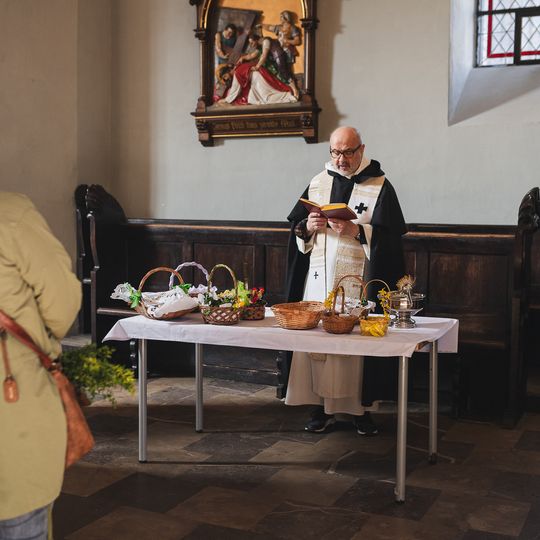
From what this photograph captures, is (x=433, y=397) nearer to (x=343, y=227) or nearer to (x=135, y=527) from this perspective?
(x=343, y=227)

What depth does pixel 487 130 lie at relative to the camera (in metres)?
6.63

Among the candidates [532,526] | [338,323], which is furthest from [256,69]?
[532,526]

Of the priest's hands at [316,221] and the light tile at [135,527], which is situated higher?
the priest's hands at [316,221]

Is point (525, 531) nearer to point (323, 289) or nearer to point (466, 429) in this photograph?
point (466, 429)

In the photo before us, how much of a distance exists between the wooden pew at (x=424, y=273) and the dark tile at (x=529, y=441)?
17 centimetres

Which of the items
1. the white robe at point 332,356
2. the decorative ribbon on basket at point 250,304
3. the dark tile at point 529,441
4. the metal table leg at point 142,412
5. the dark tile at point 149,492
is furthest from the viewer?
the white robe at point 332,356

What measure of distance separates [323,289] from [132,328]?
53.4 inches

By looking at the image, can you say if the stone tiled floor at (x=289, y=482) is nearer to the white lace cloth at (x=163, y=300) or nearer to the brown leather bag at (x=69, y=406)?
the white lace cloth at (x=163, y=300)

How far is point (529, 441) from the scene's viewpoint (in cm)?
515

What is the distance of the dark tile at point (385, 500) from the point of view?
3.95 metres

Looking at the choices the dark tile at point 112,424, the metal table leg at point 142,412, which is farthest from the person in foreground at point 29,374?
the dark tile at point 112,424

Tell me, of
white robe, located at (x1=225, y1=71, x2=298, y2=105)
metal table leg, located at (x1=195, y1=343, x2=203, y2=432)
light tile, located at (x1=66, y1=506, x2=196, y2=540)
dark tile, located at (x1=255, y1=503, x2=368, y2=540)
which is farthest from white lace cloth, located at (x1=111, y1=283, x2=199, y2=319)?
white robe, located at (x1=225, y1=71, x2=298, y2=105)

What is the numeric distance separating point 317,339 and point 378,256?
1209 millimetres

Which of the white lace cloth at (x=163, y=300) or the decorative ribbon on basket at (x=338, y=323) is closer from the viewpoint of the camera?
the decorative ribbon on basket at (x=338, y=323)
